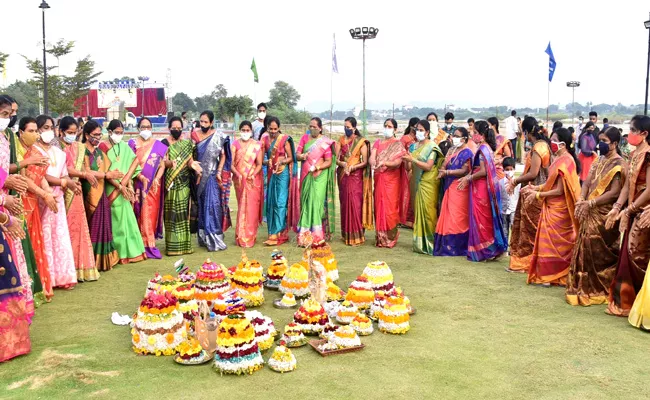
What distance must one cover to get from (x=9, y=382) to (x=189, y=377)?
4.41ft

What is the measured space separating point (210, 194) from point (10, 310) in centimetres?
454

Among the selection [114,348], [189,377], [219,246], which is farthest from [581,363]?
[219,246]

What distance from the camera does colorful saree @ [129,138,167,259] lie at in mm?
8648

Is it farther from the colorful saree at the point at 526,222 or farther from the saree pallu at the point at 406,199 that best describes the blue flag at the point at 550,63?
the colorful saree at the point at 526,222

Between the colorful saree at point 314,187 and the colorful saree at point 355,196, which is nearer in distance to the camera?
the colorful saree at point 314,187

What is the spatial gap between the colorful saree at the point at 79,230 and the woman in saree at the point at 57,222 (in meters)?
0.19

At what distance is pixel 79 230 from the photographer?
7.53 meters

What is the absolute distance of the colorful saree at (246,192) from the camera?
959cm

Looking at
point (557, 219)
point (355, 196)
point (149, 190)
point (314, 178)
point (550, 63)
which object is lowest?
point (557, 219)

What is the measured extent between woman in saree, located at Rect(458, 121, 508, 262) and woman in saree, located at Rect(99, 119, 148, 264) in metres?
4.64

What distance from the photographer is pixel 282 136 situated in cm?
993

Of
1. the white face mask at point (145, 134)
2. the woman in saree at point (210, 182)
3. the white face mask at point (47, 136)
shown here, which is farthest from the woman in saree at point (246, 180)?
the white face mask at point (47, 136)

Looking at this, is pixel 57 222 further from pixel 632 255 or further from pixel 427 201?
pixel 632 255

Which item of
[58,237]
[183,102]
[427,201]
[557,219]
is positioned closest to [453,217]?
[427,201]
